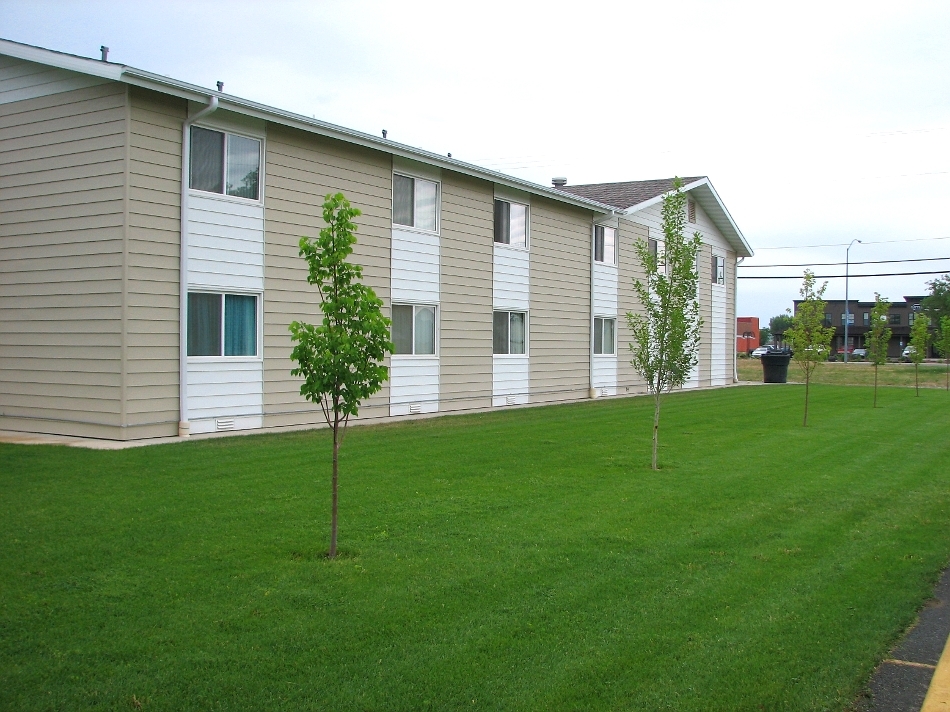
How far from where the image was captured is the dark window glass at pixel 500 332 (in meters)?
21.6

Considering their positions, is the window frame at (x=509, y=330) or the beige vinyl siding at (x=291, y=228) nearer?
the beige vinyl siding at (x=291, y=228)

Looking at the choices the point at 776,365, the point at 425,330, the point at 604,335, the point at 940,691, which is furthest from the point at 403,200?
the point at 776,365

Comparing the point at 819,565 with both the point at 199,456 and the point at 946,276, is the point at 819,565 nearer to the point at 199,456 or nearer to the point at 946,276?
the point at 199,456

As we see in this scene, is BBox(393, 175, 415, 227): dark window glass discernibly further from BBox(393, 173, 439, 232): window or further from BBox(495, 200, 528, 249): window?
BBox(495, 200, 528, 249): window

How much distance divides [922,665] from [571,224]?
1998 cm

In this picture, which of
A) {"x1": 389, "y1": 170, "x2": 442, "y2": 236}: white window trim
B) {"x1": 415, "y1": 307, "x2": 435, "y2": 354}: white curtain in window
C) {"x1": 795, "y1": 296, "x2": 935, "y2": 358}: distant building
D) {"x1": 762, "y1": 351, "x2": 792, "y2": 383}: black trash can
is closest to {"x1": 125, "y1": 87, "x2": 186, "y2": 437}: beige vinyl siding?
{"x1": 389, "y1": 170, "x2": 442, "y2": 236}: white window trim

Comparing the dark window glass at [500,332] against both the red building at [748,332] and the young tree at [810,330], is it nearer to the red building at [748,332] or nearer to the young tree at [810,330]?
the young tree at [810,330]

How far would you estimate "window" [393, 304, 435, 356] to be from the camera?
60.3 feet

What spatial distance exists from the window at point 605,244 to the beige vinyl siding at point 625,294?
206mm

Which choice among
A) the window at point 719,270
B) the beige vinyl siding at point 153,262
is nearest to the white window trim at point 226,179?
the beige vinyl siding at point 153,262

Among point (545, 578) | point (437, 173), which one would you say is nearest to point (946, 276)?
point (437, 173)

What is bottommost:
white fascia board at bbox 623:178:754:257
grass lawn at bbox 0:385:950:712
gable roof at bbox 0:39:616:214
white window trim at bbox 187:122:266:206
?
grass lawn at bbox 0:385:950:712

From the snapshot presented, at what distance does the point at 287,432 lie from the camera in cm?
1495

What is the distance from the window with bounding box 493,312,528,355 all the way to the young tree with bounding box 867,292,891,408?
10.2 metres
